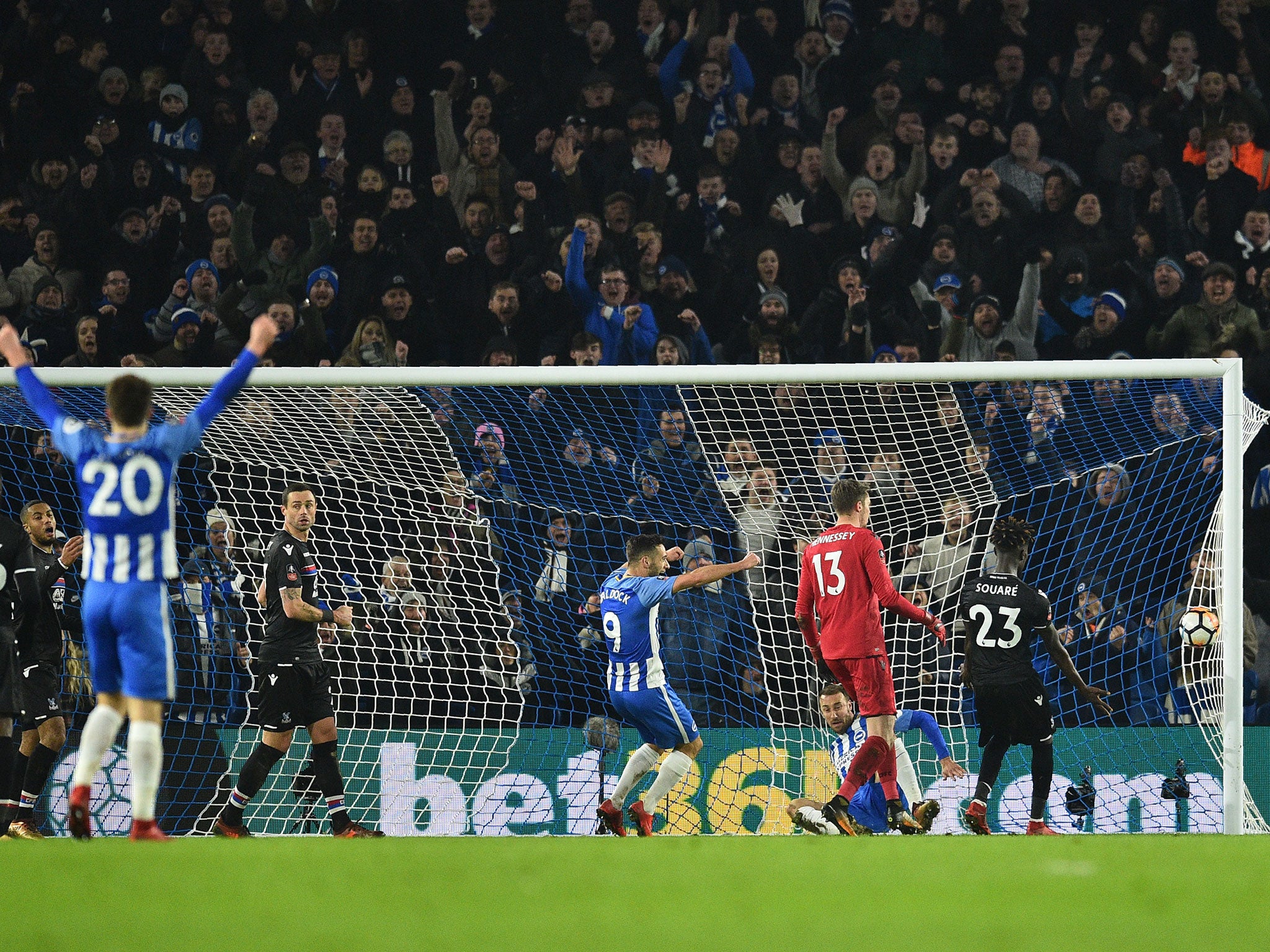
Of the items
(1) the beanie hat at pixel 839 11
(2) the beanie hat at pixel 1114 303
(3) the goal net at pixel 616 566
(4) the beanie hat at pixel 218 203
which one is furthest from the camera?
(1) the beanie hat at pixel 839 11

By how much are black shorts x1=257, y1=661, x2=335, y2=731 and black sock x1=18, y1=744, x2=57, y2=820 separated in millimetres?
1283

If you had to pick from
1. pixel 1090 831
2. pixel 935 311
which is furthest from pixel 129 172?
pixel 1090 831

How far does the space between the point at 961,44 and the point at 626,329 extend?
434 cm

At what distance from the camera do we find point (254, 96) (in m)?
12.6

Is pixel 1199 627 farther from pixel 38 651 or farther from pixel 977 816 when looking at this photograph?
pixel 38 651

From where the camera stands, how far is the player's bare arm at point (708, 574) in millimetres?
6961

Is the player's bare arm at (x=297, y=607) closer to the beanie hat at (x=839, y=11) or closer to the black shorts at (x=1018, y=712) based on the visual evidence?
the black shorts at (x=1018, y=712)

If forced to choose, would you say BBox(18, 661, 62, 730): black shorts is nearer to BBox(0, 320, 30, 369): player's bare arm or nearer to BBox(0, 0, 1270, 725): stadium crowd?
BBox(0, 0, 1270, 725): stadium crowd

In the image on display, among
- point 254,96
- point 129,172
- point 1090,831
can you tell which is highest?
point 254,96

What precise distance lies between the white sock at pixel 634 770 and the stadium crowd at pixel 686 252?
1185 mm

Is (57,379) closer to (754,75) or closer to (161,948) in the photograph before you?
(161,948)

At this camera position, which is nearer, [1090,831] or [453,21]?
[1090,831]

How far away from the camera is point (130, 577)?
507 cm

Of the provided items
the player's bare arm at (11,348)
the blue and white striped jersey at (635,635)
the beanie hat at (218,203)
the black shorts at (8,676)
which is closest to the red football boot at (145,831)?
the player's bare arm at (11,348)
